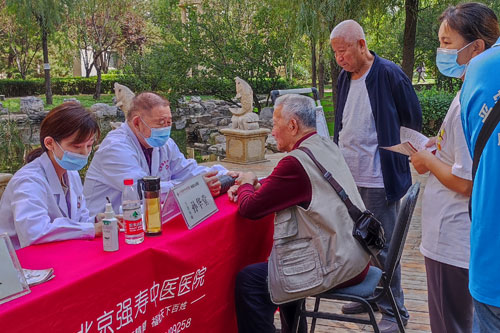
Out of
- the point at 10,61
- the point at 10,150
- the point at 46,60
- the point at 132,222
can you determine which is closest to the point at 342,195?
the point at 132,222

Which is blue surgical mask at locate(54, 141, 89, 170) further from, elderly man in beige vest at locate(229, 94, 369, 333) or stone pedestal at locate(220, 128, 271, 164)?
stone pedestal at locate(220, 128, 271, 164)

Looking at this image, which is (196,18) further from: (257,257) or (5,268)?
(5,268)

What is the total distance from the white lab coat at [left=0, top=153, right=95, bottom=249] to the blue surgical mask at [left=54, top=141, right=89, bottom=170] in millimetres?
55

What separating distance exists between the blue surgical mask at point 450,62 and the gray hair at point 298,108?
1.89 ft

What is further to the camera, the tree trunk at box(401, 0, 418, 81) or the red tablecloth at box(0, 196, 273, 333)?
the tree trunk at box(401, 0, 418, 81)

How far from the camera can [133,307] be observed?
1.76 metres

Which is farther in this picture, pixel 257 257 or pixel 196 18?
pixel 196 18

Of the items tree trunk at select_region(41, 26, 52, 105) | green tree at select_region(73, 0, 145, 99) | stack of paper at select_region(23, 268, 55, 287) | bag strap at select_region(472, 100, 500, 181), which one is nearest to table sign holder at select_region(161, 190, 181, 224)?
stack of paper at select_region(23, 268, 55, 287)

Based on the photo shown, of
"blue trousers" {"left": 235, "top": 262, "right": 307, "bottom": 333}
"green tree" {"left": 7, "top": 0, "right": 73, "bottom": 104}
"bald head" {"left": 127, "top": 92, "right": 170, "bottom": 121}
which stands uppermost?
"green tree" {"left": 7, "top": 0, "right": 73, "bottom": 104}

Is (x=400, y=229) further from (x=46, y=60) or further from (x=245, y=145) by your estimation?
(x=46, y=60)

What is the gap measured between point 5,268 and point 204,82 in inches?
507

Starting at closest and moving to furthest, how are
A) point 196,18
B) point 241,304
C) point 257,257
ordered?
1. point 241,304
2. point 257,257
3. point 196,18

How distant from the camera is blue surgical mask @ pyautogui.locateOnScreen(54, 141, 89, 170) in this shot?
83.1 inches

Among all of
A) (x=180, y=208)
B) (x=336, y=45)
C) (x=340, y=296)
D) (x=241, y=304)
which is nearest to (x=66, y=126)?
(x=180, y=208)
